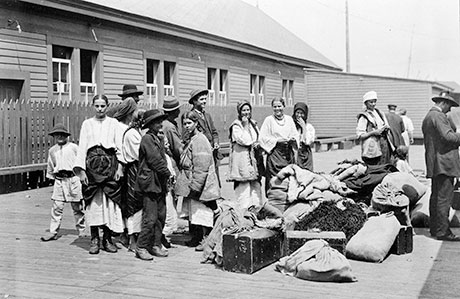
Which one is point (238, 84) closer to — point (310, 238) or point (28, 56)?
point (28, 56)

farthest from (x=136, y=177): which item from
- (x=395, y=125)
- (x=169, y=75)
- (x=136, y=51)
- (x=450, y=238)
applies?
(x=169, y=75)

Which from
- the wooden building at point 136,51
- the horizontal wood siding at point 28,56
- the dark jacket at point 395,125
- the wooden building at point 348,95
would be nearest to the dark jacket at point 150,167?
the dark jacket at point 395,125

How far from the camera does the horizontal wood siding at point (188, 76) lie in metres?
21.4

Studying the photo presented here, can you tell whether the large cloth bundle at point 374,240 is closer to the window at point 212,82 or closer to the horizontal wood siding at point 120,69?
the horizontal wood siding at point 120,69

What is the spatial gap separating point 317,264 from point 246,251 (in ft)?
2.49

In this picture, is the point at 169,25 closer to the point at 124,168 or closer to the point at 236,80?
the point at 236,80

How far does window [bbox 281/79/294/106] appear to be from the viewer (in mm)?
32844

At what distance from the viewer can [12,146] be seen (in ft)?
42.0

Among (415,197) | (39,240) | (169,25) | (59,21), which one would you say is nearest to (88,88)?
(59,21)

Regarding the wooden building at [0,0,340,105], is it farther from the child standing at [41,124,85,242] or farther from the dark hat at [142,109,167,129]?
the dark hat at [142,109,167,129]

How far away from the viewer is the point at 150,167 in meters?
6.80

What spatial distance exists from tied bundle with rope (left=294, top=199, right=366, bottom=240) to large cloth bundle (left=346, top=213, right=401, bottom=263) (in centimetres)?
16

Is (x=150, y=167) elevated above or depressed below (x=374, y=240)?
above

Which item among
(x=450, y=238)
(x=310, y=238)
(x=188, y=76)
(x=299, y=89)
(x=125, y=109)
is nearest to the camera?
(x=310, y=238)
